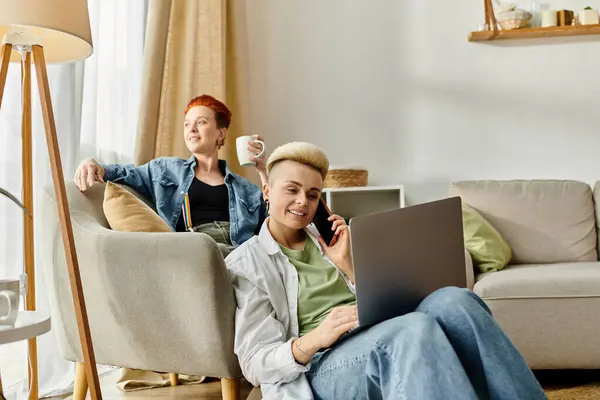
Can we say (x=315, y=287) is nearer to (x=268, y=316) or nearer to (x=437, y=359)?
(x=268, y=316)

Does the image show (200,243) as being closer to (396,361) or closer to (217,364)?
(217,364)

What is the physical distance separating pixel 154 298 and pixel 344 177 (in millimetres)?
1709

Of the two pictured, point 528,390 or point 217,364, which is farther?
point 217,364

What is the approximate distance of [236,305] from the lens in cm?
179

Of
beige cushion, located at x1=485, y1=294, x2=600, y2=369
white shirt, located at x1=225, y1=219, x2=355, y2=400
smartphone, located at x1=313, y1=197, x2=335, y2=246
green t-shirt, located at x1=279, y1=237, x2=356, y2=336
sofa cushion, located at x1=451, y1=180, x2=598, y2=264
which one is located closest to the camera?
white shirt, located at x1=225, y1=219, x2=355, y2=400

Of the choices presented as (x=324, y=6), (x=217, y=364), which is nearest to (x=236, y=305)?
(x=217, y=364)

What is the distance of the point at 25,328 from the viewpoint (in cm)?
132

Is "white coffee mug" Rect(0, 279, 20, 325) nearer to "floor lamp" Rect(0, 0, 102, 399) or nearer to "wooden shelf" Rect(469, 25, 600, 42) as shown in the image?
"floor lamp" Rect(0, 0, 102, 399)

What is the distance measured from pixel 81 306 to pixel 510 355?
3.46 feet

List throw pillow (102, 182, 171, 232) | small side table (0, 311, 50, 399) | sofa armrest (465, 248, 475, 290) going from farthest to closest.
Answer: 1. sofa armrest (465, 248, 475, 290)
2. throw pillow (102, 182, 171, 232)
3. small side table (0, 311, 50, 399)

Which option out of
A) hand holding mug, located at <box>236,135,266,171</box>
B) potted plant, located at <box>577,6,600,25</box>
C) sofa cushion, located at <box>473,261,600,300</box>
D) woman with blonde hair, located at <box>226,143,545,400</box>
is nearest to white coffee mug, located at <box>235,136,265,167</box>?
hand holding mug, located at <box>236,135,266,171</box>

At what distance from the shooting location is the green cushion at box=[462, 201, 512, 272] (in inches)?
115

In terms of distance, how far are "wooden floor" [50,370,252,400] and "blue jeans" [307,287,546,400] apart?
132 cm

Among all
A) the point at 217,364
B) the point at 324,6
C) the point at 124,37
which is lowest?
the point at 217,364
